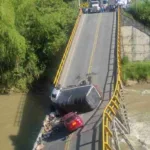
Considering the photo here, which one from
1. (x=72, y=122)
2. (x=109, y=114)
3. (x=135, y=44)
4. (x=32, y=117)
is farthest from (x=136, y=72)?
(x=72, y=122)

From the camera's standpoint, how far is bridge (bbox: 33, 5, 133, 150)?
22.1 metres

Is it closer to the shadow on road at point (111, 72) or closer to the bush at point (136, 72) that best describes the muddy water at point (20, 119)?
the shadow on road at point (111, 72)

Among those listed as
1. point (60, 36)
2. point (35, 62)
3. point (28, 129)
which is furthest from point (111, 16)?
point (28, 129)

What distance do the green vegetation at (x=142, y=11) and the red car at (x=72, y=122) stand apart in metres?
24.5

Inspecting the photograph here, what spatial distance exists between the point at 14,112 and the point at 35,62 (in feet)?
21.5

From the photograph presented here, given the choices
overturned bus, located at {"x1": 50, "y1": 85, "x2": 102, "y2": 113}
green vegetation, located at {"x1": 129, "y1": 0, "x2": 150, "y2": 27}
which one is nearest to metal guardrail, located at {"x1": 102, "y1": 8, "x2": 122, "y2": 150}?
overturned bus, located at {"x1": 50, "y1": 85, "x2": 102, "y2": 113}

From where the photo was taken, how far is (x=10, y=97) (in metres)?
36.6

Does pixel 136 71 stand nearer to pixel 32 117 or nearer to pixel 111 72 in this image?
pixel 111 72

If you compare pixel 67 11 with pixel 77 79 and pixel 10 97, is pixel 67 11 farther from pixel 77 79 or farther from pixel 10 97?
pixel 77 79

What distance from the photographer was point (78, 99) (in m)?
25.6

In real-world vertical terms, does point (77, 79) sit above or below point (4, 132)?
above

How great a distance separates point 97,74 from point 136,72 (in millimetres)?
9880

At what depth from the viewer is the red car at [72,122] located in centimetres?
2328

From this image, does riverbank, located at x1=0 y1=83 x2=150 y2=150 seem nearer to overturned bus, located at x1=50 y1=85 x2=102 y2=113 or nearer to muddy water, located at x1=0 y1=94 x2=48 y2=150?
muddy water, located at x1=0 y1=94 x2=48 y2=150
